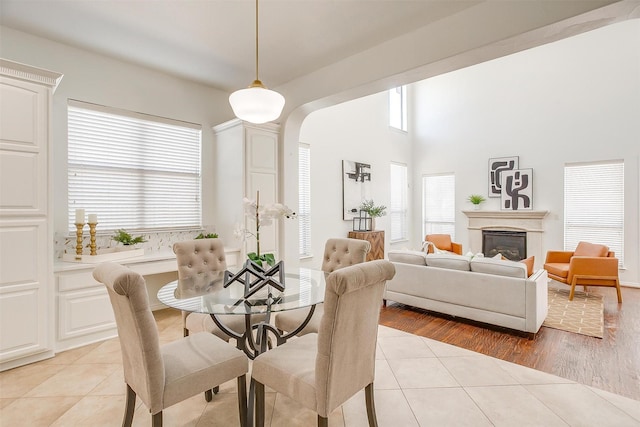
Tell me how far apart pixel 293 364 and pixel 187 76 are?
3783mm

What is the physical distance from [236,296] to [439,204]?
692 centimetres

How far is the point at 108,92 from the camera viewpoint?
3.61 meters

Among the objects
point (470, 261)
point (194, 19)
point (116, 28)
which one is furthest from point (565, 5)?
point (116, 28)

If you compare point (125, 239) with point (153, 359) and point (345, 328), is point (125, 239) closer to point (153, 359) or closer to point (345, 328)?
point (153, 359)

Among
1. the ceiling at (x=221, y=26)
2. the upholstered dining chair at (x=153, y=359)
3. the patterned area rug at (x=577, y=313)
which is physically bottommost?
the patterned area rug at (x=577, y=313)

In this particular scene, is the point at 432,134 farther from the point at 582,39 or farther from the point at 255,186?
the point at 255,186

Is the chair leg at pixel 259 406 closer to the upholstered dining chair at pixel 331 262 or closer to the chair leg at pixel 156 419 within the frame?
the chair leg at pixel 156 419

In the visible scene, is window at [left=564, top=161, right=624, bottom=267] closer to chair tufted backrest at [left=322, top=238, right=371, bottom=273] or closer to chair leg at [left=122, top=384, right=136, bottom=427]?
chair tufted backrest at [left=322, top=238, right=371, bottom=273]

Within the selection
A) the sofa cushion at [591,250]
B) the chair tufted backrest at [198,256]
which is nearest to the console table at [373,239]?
the sofa cushion at [591,250]

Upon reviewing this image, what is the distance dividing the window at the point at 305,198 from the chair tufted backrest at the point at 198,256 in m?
2.75

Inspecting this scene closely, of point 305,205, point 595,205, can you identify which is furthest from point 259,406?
point 595,205

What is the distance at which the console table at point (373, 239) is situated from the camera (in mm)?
6199

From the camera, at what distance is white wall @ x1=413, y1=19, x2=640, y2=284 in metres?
5.58

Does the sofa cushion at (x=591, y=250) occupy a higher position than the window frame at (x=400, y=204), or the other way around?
the window frame at (x=400, y=204)
